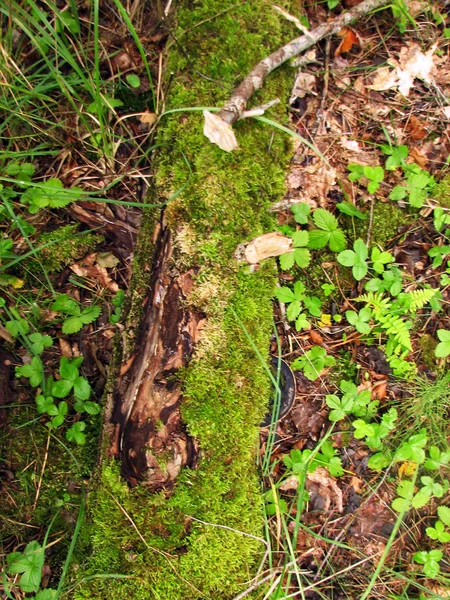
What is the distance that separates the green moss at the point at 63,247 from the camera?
108 inches

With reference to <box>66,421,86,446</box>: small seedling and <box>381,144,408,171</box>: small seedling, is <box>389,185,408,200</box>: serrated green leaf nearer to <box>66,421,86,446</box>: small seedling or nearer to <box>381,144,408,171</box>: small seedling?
<box>381,144,408,171</box>: small seedling

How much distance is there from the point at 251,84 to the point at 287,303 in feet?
4.39

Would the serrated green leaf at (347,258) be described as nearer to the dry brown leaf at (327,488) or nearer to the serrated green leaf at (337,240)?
the serrated green leaf at (337,240)

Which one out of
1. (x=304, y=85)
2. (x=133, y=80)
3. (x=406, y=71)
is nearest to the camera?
(x=133, y=80)

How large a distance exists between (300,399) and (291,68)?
6.98ft

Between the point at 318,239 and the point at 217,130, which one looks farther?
the point at 318,239

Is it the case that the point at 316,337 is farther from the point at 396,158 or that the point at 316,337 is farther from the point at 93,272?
the point at 93,272

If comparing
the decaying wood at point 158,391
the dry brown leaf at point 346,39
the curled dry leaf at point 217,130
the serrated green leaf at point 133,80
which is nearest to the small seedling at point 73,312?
the decaying wood at point 158,391

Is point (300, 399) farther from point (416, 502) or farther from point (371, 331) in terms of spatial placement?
point (416, 502)

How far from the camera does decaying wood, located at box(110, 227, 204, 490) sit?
6.65 feet

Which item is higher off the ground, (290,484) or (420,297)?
(420,297)

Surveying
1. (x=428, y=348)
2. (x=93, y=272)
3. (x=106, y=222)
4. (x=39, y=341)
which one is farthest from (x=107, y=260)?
(x=428, y=348)

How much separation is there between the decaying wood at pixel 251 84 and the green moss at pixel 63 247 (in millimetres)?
1062

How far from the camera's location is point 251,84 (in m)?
2.46
